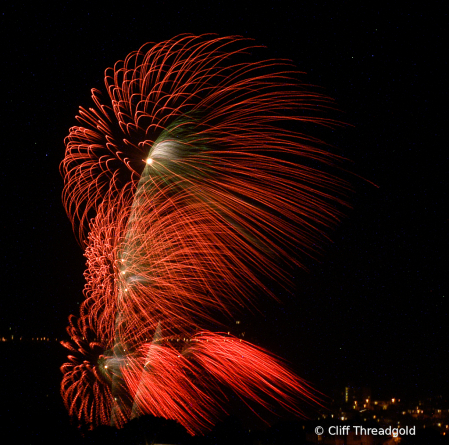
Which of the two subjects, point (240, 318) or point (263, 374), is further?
point (240, 318)

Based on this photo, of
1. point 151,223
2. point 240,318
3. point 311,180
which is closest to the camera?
point 311,180

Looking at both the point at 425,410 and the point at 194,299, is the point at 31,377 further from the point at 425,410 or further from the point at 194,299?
the point at 425,410

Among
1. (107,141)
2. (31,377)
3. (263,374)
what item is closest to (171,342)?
(263,374)

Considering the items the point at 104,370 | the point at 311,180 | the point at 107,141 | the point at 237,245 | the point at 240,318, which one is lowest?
the point at 104,370

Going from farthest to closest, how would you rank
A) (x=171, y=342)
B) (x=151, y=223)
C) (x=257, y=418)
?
1. (x=257, y=418)
2. (x=171, y=342)
3. (x=151, y=223)

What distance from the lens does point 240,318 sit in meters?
15.3

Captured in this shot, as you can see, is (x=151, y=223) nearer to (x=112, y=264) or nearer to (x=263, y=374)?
(x=112, y=264)

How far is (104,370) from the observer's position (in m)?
13.4

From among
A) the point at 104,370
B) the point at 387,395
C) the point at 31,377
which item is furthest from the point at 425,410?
the point at 31,377

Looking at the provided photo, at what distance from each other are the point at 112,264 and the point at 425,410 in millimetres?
6867

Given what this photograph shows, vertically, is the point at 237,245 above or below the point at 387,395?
above

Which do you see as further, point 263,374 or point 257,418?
point 257,418

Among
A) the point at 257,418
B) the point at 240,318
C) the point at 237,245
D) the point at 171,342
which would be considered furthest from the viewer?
the point at 240,318

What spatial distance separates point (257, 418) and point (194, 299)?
4800mm
